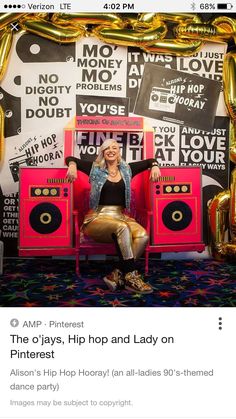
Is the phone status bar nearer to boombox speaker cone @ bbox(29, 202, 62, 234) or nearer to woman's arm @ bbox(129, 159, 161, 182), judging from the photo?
woman's arm @ bbox(129, 159, 161, 182)

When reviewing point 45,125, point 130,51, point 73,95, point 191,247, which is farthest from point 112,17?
point 191,247

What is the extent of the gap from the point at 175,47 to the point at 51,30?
0.68 meters

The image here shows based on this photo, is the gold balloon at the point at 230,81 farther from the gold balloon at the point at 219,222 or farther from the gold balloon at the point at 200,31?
the gold balloon at the point at 219,222

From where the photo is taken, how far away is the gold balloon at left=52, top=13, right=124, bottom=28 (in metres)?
1.92

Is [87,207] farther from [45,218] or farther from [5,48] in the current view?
[5,48]

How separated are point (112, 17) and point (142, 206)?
984 millimetres

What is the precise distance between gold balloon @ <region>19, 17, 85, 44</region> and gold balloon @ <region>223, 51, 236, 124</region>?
824 mm

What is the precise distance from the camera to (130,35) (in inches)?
90.6

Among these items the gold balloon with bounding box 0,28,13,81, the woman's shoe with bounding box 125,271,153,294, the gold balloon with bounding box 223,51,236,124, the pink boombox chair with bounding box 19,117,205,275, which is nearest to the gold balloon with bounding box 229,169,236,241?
the pink boombox chair with bounding box 19,117,205,275

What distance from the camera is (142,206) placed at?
237 centimetres

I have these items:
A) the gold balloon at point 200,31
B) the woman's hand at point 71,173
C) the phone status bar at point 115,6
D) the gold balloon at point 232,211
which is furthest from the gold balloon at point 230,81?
the phone status bar at point 115,6

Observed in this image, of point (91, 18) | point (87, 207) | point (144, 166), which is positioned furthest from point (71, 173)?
point (91, 18)

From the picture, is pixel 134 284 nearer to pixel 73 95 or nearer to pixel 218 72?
pixel 73 95

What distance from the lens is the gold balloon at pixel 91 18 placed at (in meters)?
1.92
